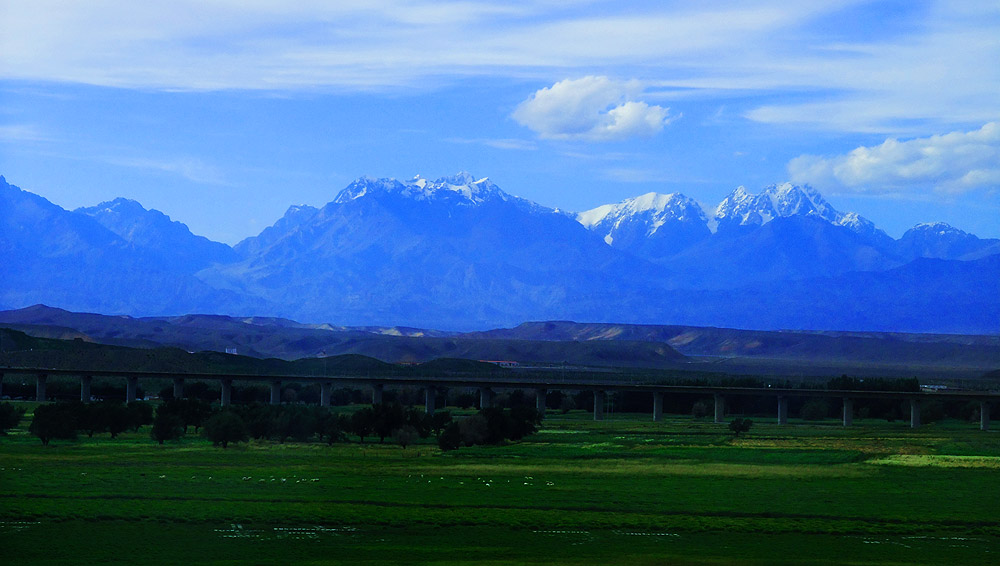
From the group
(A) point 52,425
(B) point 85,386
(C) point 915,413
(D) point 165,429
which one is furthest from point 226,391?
(C) point 915,413

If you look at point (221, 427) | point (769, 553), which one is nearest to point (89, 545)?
point (769, 553)

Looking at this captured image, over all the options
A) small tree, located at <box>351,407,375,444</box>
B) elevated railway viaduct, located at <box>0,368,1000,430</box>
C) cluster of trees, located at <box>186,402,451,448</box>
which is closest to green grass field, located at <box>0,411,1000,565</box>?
cluster of trees, located at <box>186,402,451,448</box>

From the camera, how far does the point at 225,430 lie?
87812mm

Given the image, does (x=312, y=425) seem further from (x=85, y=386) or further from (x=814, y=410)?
(x=814, y=410)

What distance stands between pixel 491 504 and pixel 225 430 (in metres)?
33.7

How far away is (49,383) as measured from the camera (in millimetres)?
158250

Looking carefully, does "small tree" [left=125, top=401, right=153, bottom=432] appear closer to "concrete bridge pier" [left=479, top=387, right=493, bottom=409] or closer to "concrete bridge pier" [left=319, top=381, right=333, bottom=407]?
"concrete bridge pier" [left=319, top=381, right=333, bottom=407]

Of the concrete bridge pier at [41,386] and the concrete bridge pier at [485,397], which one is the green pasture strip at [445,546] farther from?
the concrete bridge pier at [41,386]

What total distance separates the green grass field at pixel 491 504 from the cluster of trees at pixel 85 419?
54.9 inches

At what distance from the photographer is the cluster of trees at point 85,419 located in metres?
90.1

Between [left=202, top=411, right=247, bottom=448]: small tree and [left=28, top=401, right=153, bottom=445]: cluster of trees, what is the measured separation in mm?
10175

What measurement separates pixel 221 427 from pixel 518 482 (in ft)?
90.5

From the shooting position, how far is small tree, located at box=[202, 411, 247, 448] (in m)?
87.8

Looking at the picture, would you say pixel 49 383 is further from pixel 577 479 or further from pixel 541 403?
pixel 577 479
